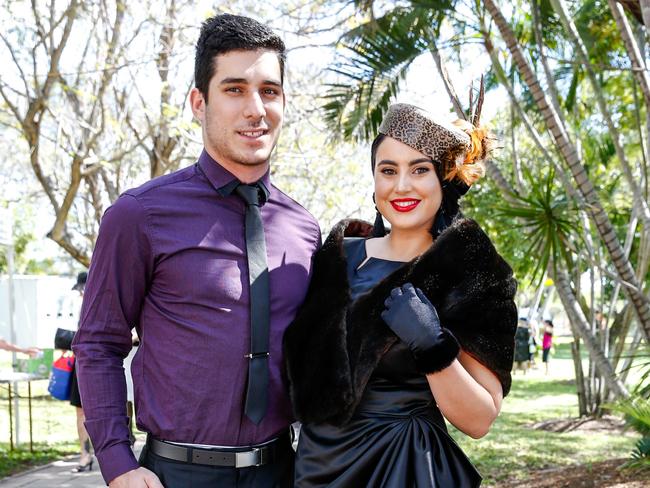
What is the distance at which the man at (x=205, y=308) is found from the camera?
2.48 m

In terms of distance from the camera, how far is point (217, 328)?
2.54 m

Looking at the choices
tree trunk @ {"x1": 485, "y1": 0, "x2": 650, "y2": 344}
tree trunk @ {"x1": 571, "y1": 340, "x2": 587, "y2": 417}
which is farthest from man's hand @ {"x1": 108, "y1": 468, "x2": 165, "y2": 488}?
tree trunk @ {"x1": 571, "y1": 340, "x2": 587, "y2": 417}

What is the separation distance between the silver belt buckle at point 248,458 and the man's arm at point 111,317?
1.03 ft

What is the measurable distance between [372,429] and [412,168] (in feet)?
2.80

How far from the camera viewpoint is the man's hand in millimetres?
2379

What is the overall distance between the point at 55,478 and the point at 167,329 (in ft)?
19.9

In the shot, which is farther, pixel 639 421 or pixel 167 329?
pixel 639 421

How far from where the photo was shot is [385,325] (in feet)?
8.21

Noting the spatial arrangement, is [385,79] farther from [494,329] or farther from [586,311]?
[494,329]

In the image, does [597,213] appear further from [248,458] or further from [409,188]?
[248,458]

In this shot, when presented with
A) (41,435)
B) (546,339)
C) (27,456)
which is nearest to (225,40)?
(27,456)

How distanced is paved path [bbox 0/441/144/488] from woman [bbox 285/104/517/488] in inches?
219

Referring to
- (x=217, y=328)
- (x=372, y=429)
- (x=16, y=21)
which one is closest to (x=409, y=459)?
(x=372, y=429)

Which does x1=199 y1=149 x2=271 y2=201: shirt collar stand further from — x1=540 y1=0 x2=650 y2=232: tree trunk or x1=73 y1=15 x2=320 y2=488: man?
x1=540 y1=0 x2=650 y2=232: tree trunk
